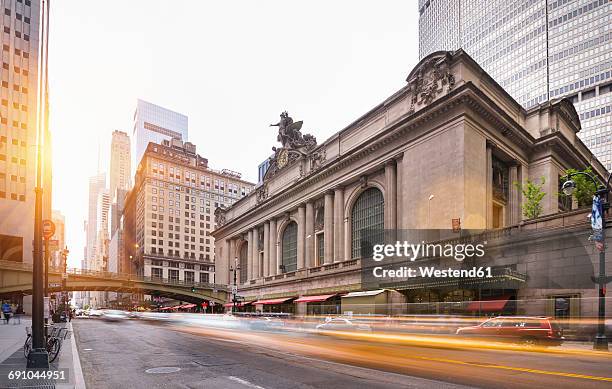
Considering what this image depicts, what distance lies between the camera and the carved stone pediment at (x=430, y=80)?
3984cm

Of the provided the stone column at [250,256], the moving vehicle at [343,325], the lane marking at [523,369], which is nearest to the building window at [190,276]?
the stone column at [250,256]

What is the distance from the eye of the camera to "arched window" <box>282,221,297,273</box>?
217 feet

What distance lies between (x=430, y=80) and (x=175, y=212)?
118 metres

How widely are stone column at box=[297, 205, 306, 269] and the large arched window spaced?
10621 mm

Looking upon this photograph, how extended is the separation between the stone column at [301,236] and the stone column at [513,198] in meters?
26.5

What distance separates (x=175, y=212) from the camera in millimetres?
145500

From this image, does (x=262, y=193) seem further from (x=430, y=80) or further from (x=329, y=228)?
(x=430, y=80)

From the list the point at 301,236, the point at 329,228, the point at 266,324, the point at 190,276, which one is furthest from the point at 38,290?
the point at 190,276

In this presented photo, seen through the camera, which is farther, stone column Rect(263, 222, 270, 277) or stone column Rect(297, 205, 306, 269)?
stone column Rect(263, 222, 270, 277)

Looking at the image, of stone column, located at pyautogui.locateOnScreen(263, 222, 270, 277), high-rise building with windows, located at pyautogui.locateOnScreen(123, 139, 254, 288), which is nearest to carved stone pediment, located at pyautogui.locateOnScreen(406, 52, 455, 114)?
stone column, located at pyautogui.locateOnScreen(263, 222, 270, 277)

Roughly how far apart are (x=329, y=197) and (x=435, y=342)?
111 feet

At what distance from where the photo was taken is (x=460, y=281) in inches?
1342
